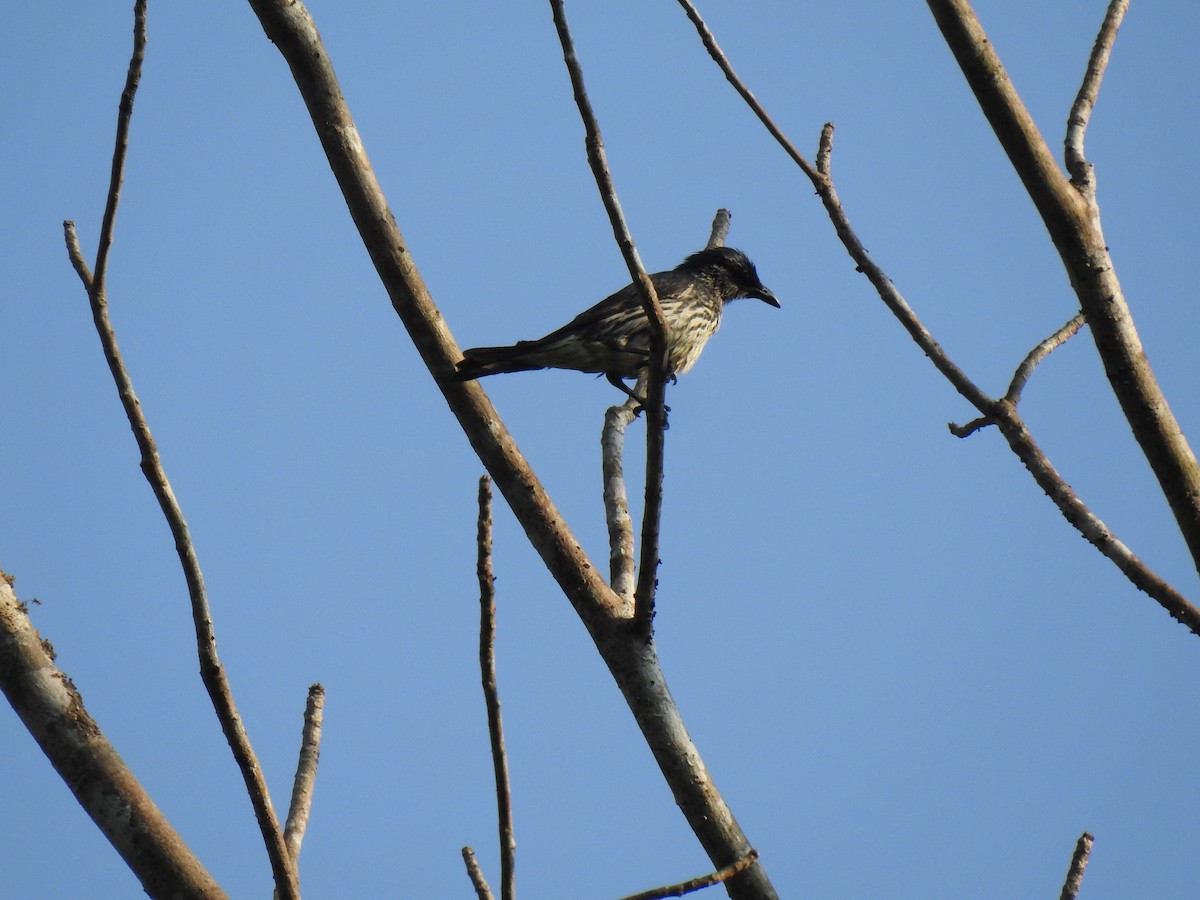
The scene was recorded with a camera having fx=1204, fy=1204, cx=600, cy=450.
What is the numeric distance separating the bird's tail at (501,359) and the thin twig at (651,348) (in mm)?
901

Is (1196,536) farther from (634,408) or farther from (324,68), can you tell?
(634,408)

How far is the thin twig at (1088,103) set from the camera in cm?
273

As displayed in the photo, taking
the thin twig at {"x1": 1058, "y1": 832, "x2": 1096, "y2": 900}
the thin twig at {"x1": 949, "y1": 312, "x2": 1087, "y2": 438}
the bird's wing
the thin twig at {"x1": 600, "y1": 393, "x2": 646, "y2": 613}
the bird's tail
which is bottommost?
the thin twig at {"x1": 1058, "y1": 832, "x2": 1096, "y2": 900}

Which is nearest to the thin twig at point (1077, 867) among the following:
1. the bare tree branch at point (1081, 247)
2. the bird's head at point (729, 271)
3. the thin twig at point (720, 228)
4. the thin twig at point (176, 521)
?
the bare tree branch at point (1081, 247)

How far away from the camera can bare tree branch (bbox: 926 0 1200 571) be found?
8.30 ft

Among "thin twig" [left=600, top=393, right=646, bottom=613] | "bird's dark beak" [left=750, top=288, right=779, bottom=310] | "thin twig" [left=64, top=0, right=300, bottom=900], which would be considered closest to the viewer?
"thin twig" [left=64, top=0, right=300, bottom=900]

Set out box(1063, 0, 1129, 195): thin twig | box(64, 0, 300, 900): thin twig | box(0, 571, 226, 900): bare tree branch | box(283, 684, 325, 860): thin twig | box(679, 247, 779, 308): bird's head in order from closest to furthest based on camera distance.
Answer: box(1063, 0, 1129, 195): thin twig → box(64, 0, 300, 900): thin twig → box(0, 571, 226, 900): bare tree branch → box(283, 684, 325, 860): thin twig → box(679, 247, 779, 308): bird's head

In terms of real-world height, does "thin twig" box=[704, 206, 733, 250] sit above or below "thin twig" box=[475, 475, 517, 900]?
above

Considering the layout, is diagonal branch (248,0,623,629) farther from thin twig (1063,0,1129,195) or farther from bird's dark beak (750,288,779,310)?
bird's dark beak (750,288,779,310)

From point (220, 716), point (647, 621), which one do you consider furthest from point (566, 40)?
point (220, 716)

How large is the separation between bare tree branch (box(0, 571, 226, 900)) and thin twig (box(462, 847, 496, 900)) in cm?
77

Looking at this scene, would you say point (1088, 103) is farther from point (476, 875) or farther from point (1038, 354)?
point (476, 875)

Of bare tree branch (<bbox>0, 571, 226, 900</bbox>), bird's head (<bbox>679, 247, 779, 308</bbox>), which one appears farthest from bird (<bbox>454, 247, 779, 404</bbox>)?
bare tree branch (<bbox>0, 571, 226, 900</bbox>)

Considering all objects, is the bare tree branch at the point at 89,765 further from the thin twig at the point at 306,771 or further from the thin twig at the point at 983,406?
the thin twig at the point at 983,406
